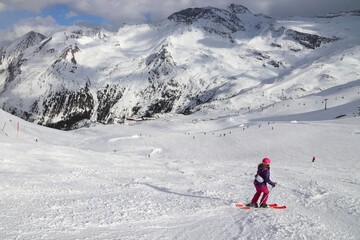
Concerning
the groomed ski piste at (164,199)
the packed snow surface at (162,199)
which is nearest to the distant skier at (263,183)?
the packed snow surface at (162,199)

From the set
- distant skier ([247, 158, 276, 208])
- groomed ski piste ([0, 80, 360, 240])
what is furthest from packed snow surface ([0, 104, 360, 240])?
distant skier ([247, 158, 276, 208])

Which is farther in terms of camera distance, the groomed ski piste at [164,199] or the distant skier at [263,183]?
the distant skier at [263,183]

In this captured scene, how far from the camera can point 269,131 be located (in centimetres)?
4822

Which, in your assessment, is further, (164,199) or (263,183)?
(164,199)

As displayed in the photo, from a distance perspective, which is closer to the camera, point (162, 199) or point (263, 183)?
point (263, 183)

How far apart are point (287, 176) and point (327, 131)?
24.6m

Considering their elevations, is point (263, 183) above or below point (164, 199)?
above

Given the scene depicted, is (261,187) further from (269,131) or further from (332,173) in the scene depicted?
(269,131)

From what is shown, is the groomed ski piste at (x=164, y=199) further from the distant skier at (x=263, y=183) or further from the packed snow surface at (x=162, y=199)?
the distant skier at (x=263, y=183)

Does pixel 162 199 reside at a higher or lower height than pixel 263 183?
lower

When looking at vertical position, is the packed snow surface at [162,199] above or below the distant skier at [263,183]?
below

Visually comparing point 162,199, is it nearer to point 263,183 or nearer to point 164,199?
point 164,199

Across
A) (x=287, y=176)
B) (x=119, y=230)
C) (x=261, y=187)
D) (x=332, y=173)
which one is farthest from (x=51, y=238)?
(x=332, y=173)

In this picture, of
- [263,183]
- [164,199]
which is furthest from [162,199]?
[263,183]
